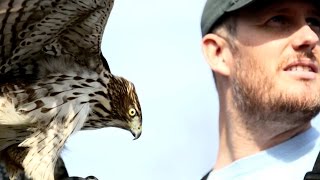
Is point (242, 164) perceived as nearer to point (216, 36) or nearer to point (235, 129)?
point (235, 129)

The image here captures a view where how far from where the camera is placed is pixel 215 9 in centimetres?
324

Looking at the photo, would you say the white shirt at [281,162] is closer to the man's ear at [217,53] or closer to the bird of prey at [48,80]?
the man's ear at [217,53]

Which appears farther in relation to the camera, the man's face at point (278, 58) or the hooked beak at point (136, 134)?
the hooked beak at point (136, 134)

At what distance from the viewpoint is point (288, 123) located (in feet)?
9.82

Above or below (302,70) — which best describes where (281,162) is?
below

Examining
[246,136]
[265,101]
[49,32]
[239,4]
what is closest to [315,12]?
[239,4]

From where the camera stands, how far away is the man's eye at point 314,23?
3.06 metres

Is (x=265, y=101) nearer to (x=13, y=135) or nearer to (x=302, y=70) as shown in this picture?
(x=302, y=70)

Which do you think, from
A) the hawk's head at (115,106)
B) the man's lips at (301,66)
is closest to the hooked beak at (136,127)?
the hawk's head at (115,106)

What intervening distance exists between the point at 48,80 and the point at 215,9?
3.16 ft

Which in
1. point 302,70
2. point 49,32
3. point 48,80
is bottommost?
point 48,80

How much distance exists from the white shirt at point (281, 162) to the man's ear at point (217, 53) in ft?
1.48

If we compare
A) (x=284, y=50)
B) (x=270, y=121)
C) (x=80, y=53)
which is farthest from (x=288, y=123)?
(x=80, y=53)

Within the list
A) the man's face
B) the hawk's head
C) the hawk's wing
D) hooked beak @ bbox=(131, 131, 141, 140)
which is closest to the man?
the man's face
